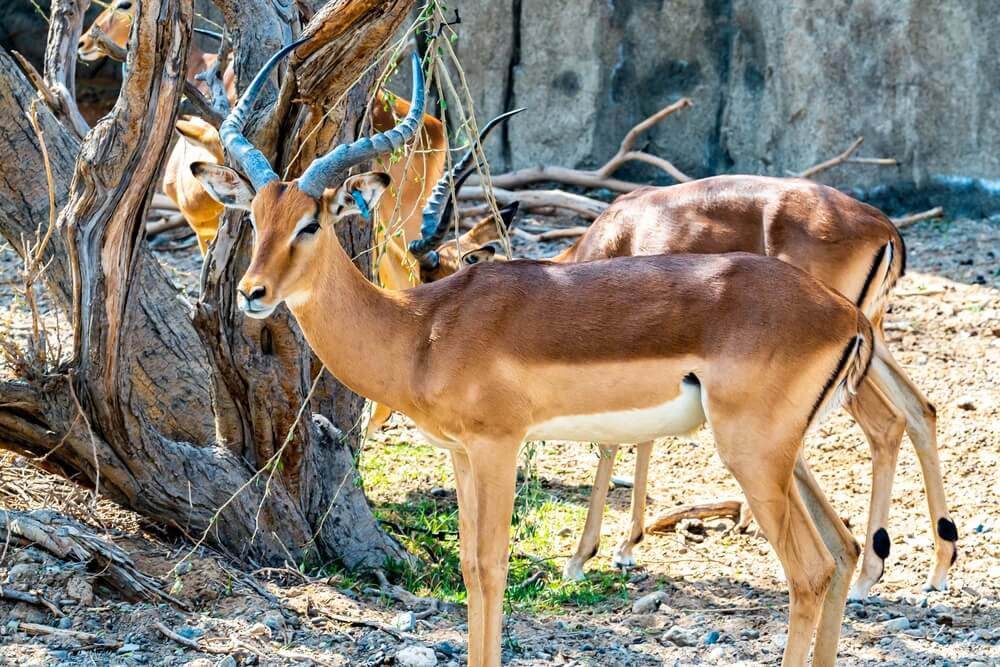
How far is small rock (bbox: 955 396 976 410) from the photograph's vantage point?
7.00 meters

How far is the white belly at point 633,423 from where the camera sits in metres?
4.38

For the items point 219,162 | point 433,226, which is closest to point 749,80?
point 433,226

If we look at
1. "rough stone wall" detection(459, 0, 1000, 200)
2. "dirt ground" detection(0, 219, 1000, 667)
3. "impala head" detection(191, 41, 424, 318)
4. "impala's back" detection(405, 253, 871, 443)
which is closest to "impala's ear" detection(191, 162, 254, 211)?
"impala head" detection(191, 41, 424, 318)

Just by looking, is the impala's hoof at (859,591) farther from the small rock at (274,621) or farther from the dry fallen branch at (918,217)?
the dry fallen branch at (918,217)

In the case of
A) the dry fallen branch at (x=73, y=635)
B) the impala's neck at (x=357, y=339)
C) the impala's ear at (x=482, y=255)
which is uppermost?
the impala's neck at (x=357, y=339)

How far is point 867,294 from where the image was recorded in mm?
5949

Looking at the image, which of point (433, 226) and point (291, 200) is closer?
point (291, 200)

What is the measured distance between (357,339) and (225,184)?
68cm

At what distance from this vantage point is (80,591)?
4578 millimetres

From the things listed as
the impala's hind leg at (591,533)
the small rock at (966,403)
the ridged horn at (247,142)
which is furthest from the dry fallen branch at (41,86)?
the small rock at (966,403)

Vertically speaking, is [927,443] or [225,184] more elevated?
[225,184]

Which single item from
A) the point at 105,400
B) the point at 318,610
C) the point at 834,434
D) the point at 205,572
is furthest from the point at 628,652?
the point at 834,434

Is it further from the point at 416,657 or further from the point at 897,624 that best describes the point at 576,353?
the point at 897,624

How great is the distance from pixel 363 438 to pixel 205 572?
3.05 ft
